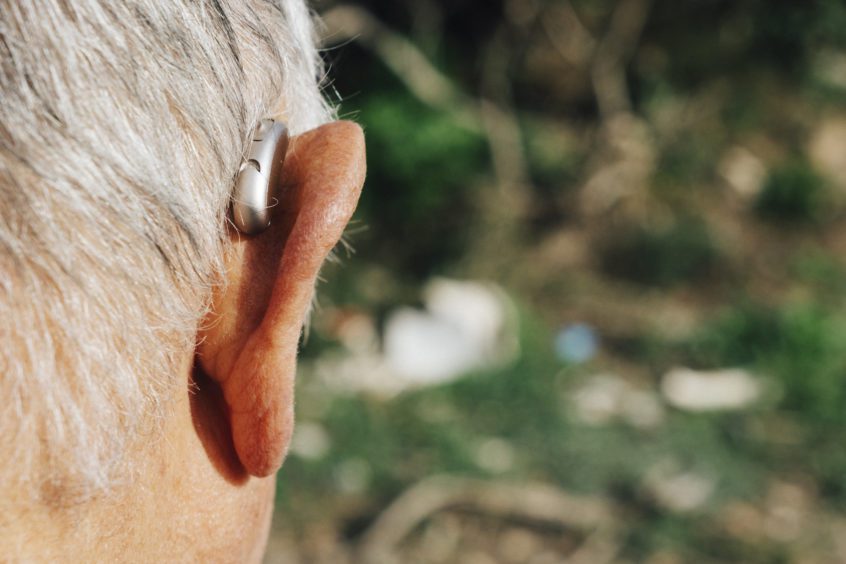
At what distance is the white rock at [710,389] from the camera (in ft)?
14.7

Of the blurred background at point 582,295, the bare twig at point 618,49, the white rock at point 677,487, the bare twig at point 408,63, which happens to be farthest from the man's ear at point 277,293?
the bare twig at point 618,49

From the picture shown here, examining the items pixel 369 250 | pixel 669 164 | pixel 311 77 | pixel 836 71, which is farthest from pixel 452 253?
pixel 311 77

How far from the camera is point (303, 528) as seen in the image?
3715 millimetres

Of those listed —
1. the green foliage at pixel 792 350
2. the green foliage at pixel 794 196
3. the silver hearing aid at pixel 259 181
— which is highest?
the silver hearing aid at pixel 259 181

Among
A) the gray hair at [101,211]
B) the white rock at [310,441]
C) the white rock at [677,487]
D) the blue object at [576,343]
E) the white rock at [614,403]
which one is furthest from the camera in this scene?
the blue object at [576,343]

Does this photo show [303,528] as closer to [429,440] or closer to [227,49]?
[429,440]

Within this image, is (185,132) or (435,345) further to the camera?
(435,345)

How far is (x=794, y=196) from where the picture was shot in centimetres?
600

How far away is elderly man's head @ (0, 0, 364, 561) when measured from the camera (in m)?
0.58

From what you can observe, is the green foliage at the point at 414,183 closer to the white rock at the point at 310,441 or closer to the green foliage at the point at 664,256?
the green foliage at the point at 664,256

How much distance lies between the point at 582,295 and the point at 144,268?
4.92m

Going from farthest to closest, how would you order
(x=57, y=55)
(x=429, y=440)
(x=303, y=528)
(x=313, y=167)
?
(x=429, y=440), (x=303, y=528), (x=313, y=167), (x=57, y=55)

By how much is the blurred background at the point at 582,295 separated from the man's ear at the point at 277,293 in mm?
2977

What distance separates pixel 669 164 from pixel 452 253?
5.94 feet
